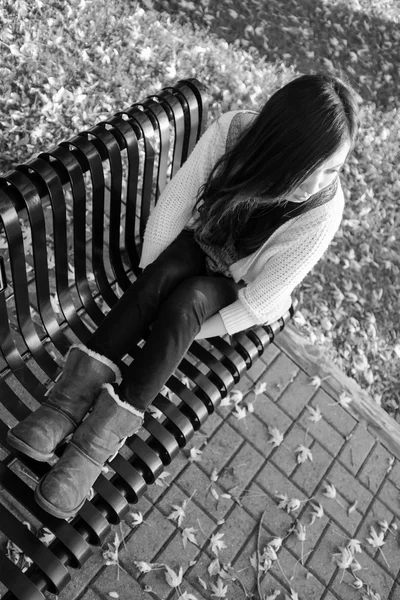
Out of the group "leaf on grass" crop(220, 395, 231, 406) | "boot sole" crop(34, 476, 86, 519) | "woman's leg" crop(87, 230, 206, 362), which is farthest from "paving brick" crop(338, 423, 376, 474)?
"boot sole" crop(34, 476, 86, 519)

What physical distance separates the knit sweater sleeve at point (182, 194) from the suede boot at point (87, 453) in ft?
2.21

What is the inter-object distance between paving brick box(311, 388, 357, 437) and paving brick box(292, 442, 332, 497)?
18cm

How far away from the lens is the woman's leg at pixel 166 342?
206cm

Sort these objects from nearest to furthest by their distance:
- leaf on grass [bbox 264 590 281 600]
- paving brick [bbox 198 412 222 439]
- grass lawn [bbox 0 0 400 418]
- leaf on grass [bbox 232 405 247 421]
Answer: leaf on grass [bbox 264 590 281 600] < paving brick [bbox 198 412 222 439] < leaf on grass [bbox 232 405 247 421] < grass lawn [bbox 0 0 400 418]

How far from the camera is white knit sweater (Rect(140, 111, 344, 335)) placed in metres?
2.25

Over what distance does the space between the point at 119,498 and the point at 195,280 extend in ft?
2.69

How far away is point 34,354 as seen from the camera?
2.25 m

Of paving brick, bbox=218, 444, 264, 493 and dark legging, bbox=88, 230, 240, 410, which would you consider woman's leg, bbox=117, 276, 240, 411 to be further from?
paving brick, bbox=218, 444, 264, 493

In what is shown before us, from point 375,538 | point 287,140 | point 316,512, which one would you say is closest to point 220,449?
point 316,512

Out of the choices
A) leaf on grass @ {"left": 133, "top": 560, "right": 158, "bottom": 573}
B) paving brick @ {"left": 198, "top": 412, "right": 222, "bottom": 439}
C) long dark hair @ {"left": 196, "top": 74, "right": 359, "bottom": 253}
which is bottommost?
leaf on grass @ {"left": 133, "top": 560, "right": 158, "bottom": 573}

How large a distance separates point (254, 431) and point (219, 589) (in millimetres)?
804

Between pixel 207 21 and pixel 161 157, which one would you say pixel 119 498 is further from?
pixel 207 21

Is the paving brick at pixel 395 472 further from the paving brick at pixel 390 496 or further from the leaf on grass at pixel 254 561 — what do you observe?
the leaf on grass at pixel 254 561

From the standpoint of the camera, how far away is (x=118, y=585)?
253 centimetres
